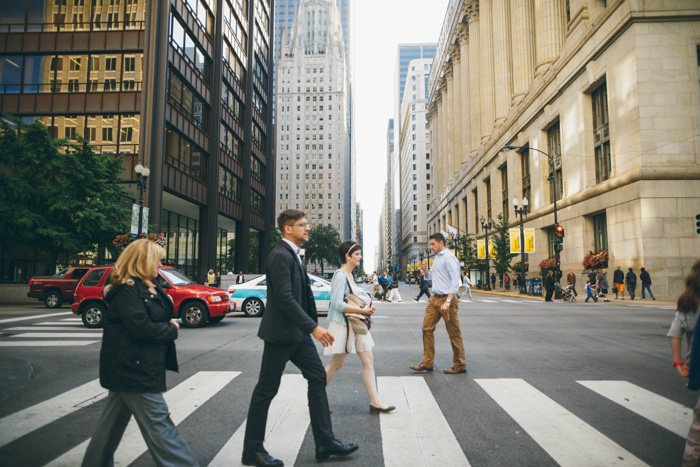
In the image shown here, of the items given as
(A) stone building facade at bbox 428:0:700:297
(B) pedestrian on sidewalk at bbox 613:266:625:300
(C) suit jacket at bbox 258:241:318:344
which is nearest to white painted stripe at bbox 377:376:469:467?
(C) suit jacket at bbox 258:241:318:344

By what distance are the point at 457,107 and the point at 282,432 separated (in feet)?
248

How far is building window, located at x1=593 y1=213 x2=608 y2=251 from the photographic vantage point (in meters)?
29.3

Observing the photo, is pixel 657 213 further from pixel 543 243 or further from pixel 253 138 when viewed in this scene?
→ pixel 253 138

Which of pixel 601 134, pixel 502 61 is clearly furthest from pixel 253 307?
pixel 502 61

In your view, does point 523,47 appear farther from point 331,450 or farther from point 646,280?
point 331,450

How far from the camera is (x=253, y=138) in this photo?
4881cm

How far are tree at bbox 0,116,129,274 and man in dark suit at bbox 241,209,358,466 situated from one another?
22.7 meters

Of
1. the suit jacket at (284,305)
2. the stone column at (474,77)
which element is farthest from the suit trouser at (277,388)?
the stone column at (474,77)

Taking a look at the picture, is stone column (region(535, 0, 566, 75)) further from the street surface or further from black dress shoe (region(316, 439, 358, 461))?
black dress shoe (region(316, 439, 358, 461))

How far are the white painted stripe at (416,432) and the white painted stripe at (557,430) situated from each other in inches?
31.5

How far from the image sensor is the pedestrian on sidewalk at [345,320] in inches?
181

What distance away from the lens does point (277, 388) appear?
361cm

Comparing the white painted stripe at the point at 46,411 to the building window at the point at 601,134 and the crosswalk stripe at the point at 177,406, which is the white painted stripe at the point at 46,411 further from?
the building window at the point at 601,134

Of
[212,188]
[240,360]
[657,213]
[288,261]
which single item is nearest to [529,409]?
[288,261]
